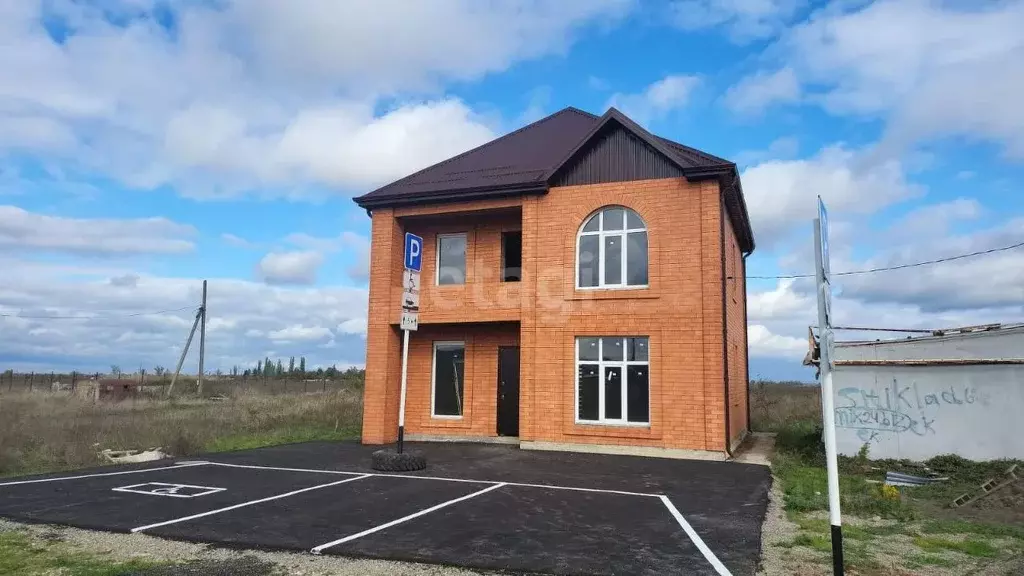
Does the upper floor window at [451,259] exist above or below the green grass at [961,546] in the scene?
above

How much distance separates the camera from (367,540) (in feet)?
20.6

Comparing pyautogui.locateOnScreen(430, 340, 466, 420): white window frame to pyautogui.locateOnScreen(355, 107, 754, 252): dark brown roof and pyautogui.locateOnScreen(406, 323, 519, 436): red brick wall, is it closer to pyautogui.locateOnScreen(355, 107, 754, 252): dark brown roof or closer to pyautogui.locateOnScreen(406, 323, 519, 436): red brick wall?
pyautogui.locateOnScreen(406, 323, 519, 436): red brick wall

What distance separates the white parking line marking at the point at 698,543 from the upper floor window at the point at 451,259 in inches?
363

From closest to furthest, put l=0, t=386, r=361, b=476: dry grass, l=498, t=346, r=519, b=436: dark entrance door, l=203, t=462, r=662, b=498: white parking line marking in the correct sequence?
l=203, t=462, r=662, b=498: white parking line marking → l=0, t=386, r=361, b=476: dry grass → l=498, t=346, r=519, b=436: dark entrance door

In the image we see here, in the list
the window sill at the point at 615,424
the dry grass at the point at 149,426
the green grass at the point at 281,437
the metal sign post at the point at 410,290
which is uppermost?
the metal sign post at the point at 410,290

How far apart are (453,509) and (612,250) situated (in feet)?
26.5

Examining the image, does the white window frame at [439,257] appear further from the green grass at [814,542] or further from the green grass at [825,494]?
the green grass at [814,542]

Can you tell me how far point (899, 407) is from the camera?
1260cm

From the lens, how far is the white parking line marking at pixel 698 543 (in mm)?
5450

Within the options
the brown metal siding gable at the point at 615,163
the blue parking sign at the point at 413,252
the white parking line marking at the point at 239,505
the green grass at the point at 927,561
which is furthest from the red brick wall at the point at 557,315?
the green grass at the point at 927,561

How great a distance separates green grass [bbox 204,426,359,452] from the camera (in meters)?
15.5

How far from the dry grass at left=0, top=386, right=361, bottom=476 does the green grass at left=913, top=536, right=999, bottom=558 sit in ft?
45.8

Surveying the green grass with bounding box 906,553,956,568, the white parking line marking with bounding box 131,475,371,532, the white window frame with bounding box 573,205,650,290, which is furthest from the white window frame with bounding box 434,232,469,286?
the green grass with bounding box 906,553,956,568

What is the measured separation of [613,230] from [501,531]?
354 inches
